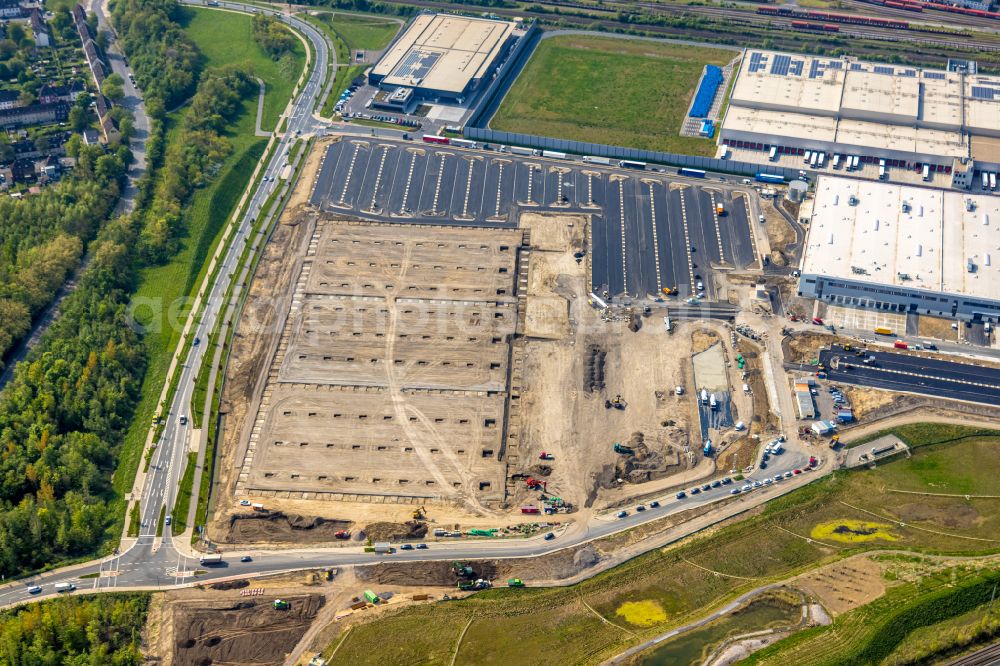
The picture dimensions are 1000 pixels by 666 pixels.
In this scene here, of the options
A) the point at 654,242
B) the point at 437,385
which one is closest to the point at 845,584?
the point at 437,385

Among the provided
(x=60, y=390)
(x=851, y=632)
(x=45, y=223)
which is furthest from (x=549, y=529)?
(x=45, y=223)

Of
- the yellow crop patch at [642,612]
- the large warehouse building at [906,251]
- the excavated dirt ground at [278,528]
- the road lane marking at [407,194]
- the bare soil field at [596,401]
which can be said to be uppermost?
the road lane marking at [407,194]

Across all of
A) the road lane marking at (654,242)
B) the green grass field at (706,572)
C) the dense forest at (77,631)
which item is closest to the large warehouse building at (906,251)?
the road lane marking at (654,242)

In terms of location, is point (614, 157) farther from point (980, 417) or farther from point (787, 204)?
point (980, 417)

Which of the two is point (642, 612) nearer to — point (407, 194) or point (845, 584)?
point (845, 584)

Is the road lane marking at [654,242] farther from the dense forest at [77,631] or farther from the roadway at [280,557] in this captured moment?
the dense forest at [77,631]
